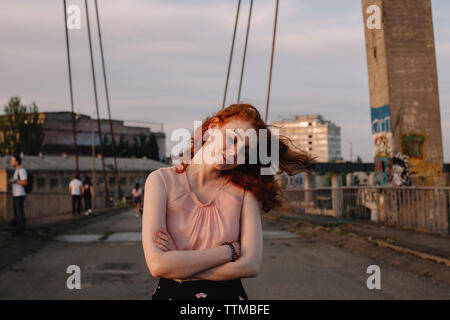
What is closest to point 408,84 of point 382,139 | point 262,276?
point 382,139

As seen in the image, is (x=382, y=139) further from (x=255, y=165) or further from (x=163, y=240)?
(x=163, y=240)

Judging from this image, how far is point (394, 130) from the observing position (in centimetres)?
1435

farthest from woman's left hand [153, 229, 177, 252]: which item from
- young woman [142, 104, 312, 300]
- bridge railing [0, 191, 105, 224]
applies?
bridge railing [0, 191, 105, 224]

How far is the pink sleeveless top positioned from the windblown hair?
80mm

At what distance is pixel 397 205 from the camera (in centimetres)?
1433

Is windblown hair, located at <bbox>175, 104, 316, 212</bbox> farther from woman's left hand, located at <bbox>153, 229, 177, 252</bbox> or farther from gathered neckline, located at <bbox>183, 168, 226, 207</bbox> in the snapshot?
woman's left hand, located at <bbox>153, 229, 177, 252</bbox>

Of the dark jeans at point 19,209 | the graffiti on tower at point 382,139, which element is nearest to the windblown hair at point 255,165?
the dark jeans at point 19,209

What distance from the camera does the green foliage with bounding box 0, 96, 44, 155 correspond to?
3346 inches

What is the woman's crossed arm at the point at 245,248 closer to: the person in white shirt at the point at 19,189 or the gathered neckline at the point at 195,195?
the gathered neckline at the point at 195,195

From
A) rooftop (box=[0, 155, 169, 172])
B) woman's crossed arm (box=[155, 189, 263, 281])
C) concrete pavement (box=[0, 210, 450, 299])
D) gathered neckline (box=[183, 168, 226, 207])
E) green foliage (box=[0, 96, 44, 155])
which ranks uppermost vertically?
green foliage (box=[0, 96, 44, 155])

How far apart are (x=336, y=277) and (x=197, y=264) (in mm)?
5648

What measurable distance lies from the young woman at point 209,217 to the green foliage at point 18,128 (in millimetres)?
86066
